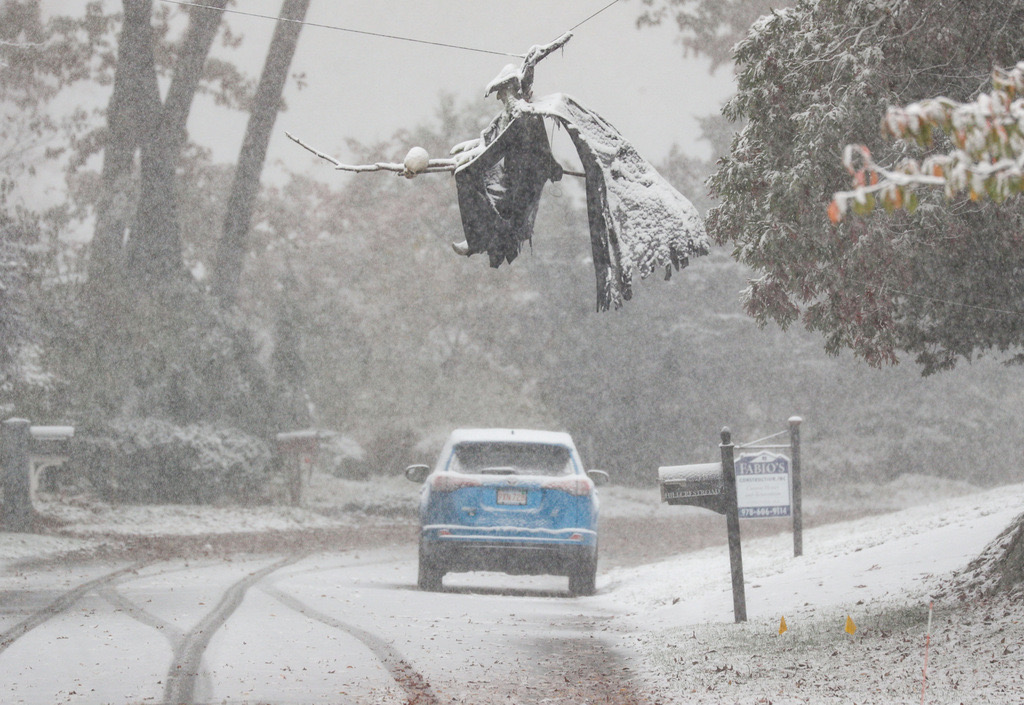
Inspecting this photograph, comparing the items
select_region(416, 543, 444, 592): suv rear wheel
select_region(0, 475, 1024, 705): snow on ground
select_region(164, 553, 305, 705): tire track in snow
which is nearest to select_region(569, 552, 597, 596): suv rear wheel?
select_region(0, 475, 1024, 705): snow on ground

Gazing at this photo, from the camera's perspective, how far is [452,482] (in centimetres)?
1327

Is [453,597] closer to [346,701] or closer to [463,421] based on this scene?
[346,701]

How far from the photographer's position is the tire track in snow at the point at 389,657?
779 cm

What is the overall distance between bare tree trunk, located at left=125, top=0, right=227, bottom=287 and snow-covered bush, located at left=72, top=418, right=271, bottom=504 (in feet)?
14.2

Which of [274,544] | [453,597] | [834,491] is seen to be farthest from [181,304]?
[834,491]

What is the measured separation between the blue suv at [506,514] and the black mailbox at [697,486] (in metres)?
2.62

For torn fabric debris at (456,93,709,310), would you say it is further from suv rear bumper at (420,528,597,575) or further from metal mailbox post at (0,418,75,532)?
metal mailbox post at (0,418,75,532)

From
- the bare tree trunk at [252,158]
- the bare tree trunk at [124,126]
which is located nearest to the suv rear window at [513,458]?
the bare tree trunk at [124,126]

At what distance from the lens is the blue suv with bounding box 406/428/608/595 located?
13203 mm

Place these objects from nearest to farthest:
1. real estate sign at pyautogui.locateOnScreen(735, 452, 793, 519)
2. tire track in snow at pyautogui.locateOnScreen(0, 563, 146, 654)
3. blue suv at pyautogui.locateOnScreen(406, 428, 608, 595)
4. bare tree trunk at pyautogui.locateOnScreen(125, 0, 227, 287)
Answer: tire track in snow at pyautogui.locateOnScreen(0, 563, 146, 654), blue suv at pyautogui.locateOnScreen(406, 428, 608, 595), real estate sign at pyautogui.locateOnScreen(735, 452, 793, 519), bare tree trunk at pyautogui.locateOnScreen(125, 0, 227, 287)

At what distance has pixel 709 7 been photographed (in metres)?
29.1

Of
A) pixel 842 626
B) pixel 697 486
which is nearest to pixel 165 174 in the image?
pixel 697 486

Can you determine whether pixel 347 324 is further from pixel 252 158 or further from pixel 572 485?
pixel 572 485

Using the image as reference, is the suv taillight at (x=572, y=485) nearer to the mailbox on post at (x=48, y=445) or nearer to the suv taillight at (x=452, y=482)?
the suv taillight at (x=452, y=482)
